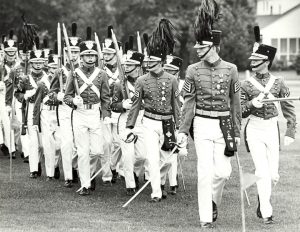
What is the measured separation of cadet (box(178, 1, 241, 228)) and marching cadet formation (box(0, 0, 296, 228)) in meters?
0.01

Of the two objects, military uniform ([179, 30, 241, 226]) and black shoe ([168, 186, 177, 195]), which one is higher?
military uniform ([179, 30, 241, 226])

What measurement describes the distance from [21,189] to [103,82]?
7.07 feet

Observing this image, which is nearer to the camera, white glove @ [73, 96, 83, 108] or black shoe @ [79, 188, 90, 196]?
white glove @ [73, 96, 83, 108]

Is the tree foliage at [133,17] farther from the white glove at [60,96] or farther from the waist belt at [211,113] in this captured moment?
the waist belt at [211,113]

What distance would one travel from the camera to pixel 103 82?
1574 centimetres

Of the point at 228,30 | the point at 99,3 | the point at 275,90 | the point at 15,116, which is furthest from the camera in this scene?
the point at 228,30

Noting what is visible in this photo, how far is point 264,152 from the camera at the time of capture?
42.8ft

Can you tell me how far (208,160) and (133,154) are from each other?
3779 millimetres

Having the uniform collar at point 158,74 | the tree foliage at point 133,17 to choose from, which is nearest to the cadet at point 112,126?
the uniform collar at point 158,74

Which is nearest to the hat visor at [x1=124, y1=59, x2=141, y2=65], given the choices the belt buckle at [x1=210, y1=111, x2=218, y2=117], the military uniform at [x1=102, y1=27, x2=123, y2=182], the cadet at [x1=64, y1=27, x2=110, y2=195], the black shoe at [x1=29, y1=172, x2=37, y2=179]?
the cadet at [x1=64, y1=27, x2=110, y2=195]

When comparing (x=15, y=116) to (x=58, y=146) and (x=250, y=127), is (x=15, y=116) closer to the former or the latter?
(x=58, y=146)

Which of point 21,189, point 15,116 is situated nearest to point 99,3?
point 15,116

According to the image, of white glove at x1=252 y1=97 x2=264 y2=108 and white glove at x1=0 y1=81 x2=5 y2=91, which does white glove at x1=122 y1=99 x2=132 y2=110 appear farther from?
white glove at x1=0 y1=81 x2=5 y2=91

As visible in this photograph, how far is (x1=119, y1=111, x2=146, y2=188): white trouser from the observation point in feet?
52.0
